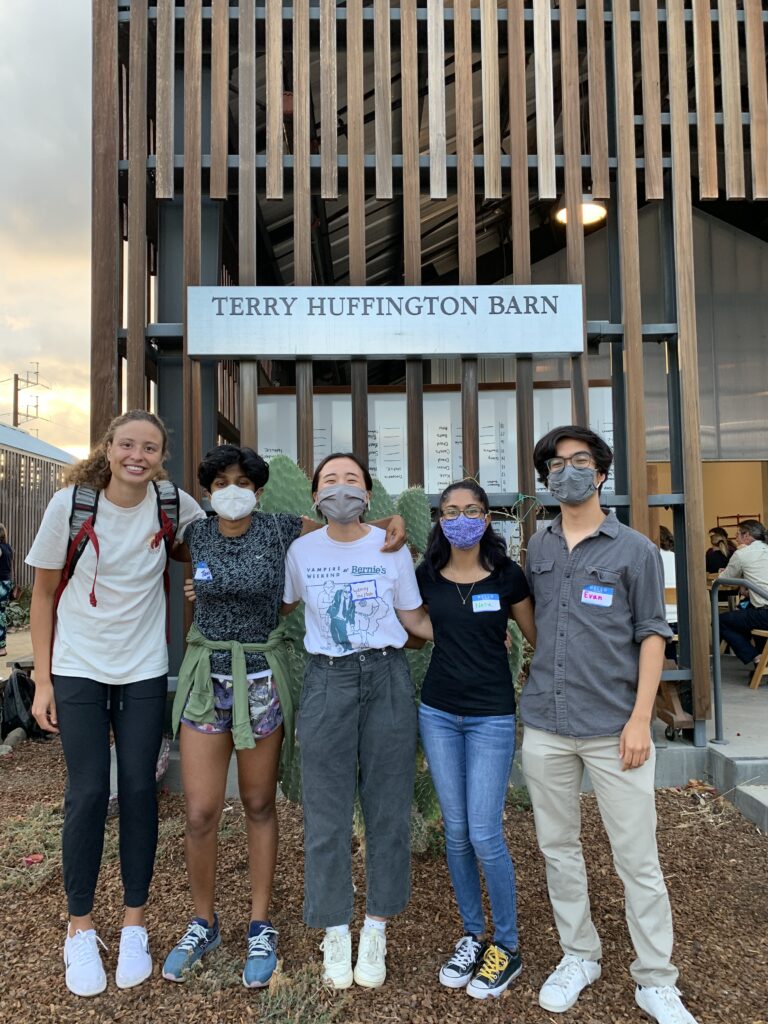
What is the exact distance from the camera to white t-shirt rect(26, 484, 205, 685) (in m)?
2.32

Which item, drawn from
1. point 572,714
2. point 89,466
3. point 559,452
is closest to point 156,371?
point 89,466

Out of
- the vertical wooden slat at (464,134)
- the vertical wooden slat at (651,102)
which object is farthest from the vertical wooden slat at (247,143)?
the vertical wooden slat at (651,102)

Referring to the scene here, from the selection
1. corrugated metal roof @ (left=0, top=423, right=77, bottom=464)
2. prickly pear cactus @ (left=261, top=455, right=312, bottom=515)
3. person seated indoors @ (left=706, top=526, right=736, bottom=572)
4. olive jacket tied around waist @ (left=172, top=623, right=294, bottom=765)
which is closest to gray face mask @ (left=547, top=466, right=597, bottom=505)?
olive jacket tied around waist @ (left=172, top=623, right=294, bottom=765)

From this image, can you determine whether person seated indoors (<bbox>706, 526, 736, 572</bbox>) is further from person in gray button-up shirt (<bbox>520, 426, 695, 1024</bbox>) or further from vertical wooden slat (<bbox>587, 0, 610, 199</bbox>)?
person in gray button-up shirt (<bbox>520, 426, 695, 1024</bbox>)

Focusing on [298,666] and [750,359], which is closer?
[298,666]

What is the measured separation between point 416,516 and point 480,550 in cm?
67

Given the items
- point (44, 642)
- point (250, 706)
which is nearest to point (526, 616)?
point (250, 706)

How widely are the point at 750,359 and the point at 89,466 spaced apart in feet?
32.7

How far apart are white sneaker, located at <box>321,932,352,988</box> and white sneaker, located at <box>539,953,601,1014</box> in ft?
1.88

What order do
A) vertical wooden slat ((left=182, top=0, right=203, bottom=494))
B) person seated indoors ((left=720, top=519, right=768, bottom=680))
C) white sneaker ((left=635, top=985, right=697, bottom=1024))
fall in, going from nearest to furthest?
white sneaker ((left=635, top=985, right=697, bottom=1024)) → vertical wooden slat ((left=182, top=0, right=203, bottom=494)) → person seated indoors ((left=720, top=519, right=768, bottom=680))

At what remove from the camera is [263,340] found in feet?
12.9

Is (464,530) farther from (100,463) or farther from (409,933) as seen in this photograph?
(409,933)

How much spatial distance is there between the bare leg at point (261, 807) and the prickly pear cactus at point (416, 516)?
0.96 metres

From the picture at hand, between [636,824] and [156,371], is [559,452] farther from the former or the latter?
[156,371]
